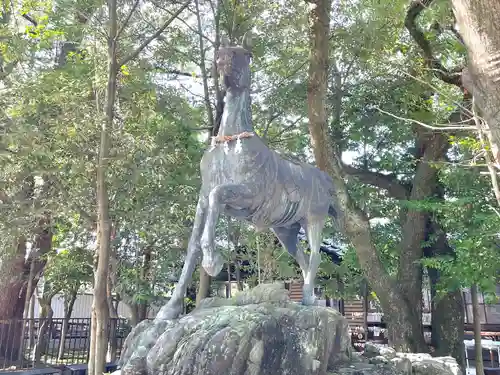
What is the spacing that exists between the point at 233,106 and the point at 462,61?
25.3 ft

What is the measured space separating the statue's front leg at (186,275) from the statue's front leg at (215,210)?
264 millimetres

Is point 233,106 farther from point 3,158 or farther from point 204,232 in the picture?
point 3,158

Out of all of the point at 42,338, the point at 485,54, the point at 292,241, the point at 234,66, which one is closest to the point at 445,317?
the point at 292,241

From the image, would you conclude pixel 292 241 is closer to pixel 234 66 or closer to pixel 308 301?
pixel 308 301

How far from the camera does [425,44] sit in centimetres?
1023

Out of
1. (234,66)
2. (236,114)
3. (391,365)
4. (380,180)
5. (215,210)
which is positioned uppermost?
(380,180)

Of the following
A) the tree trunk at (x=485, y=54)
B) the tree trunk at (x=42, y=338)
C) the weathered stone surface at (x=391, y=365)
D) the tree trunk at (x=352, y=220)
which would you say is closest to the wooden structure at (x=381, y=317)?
the tree trunk at (x=352, y=220)

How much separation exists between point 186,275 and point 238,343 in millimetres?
927

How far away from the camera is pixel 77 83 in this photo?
25.3 ft

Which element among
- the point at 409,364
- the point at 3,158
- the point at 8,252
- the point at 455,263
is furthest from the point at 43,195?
the point at 455,263

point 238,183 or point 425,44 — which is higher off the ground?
point 425,44

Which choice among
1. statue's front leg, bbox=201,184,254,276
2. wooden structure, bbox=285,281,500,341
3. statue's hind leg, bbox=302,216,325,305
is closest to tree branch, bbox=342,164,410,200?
wooden structure, bbox=285,281,500,341

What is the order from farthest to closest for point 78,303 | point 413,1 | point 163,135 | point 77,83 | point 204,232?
point 78,303 < point 413,1 < point 163,135 < point 77,83 < point 204,232

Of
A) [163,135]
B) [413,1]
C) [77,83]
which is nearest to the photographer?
[77,83]
